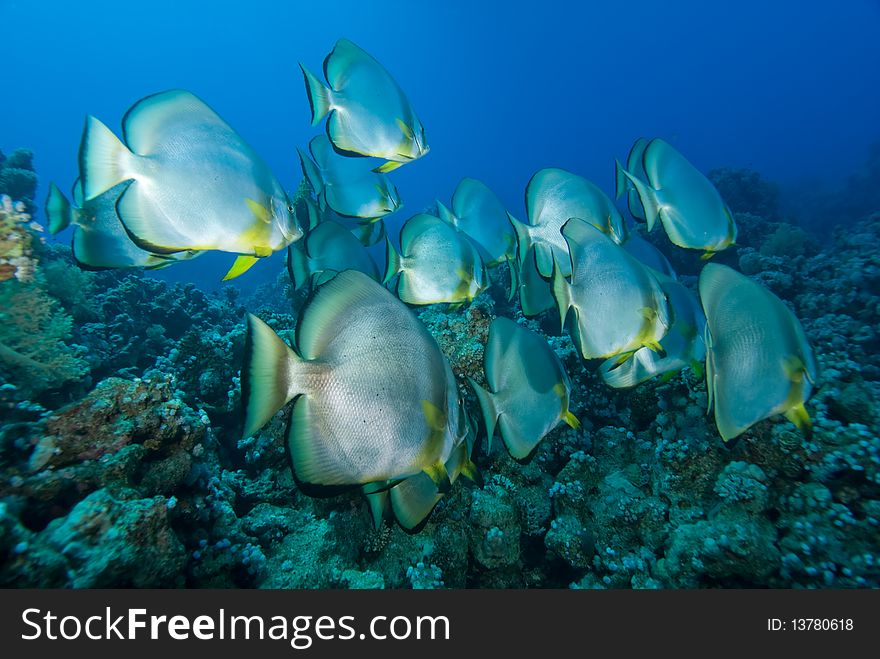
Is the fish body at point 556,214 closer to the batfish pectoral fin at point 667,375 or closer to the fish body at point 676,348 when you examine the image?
the fish body at point 676,348

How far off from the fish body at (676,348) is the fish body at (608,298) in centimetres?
42

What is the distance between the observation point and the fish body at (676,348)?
2.71 meters

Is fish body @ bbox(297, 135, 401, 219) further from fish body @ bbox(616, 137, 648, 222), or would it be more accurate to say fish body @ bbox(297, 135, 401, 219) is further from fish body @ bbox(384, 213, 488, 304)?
fish body @ bbox(616, 137, 648, 222)

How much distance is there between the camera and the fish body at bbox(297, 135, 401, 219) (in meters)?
3.88

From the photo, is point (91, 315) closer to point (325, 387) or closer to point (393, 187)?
point (393, 187)

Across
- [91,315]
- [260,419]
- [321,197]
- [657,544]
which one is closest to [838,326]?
[657,544]

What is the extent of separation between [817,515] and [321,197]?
182 inches

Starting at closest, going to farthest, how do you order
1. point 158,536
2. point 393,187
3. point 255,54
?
point 158,536 → point 393,187 → point 255,54

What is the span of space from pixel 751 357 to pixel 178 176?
293cm

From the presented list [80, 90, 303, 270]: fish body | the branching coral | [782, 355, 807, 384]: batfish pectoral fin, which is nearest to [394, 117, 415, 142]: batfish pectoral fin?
[80, 90, 303, 270]: fish body

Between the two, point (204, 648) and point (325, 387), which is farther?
point (204, 648)

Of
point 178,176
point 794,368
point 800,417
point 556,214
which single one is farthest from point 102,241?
point 800,417

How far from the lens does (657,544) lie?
9.33ft

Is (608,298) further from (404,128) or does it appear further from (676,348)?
(404,128)
